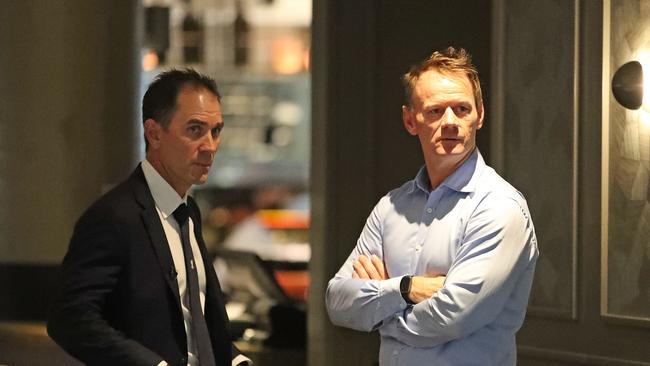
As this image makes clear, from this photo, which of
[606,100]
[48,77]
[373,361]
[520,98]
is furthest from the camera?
[48,77]

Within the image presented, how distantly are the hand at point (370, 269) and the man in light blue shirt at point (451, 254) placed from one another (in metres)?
0.01

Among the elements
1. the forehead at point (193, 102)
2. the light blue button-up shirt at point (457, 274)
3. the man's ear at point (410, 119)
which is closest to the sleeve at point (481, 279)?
the light blue button-up shirt at point (457, 274)

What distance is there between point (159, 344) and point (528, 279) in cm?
104

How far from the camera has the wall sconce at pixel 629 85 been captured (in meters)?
5.57

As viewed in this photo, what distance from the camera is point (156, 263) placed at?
3551 millimetres

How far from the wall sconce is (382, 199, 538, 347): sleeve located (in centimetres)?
218

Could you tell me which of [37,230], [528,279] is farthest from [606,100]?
[37,230]

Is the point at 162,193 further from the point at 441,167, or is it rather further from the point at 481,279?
the point at 481,279

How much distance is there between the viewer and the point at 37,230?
30.0 feet

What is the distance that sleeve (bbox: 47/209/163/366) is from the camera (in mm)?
3434

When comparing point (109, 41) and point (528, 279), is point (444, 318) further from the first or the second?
point (109, 41)

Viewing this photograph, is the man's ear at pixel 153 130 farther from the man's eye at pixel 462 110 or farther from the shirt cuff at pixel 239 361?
the man's eye at pixel 462 110

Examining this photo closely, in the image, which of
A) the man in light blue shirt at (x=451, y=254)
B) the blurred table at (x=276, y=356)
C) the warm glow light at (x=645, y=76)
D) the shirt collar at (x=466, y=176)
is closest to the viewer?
the man in light blue shirt at (x=451, y=254)

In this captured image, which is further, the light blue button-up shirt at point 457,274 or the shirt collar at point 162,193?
the shirt collar at point 162,193
